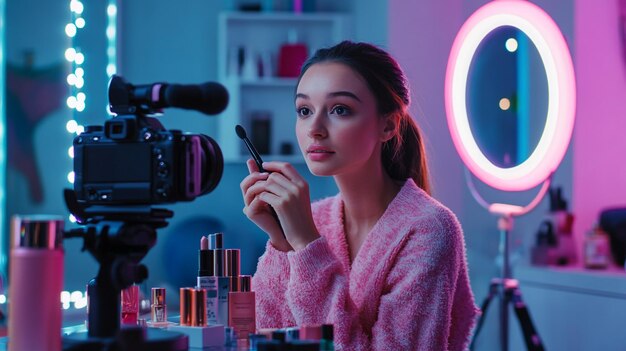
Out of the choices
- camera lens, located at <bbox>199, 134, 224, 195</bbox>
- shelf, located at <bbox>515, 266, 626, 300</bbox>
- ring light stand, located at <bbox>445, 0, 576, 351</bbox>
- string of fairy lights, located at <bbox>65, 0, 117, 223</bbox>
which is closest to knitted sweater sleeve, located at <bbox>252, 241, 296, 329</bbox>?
camera lens, located at <bbox>199, 134, 224, 195</bbox>

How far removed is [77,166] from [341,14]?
98.7 inches

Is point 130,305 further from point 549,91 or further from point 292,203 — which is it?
point 549,91

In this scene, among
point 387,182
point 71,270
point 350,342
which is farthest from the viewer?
point 71,270

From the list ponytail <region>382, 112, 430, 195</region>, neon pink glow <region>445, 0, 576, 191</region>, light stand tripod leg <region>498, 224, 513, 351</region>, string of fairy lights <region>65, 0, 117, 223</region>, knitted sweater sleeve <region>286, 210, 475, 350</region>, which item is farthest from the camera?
string of fairy lights <region>65, 0, 117, 223</region>

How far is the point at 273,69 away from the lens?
10.5 feet

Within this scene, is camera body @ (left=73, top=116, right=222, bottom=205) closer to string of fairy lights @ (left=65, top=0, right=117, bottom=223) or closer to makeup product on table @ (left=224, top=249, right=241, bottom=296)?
makeup product on table @ (left=224, top=249, right=241, bottom=296)

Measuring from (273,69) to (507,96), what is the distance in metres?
1.20

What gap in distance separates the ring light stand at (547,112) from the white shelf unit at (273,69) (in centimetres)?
128

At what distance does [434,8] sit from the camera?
9.32ft

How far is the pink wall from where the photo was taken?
2293 millimetres

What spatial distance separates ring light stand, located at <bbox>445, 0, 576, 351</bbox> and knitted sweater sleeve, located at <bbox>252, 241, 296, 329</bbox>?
783mm

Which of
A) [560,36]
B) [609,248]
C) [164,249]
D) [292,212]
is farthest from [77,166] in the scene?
[164,249]

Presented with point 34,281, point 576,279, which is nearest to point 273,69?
point 576,279

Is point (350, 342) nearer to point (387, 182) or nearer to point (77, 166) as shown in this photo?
point (387, 182)
